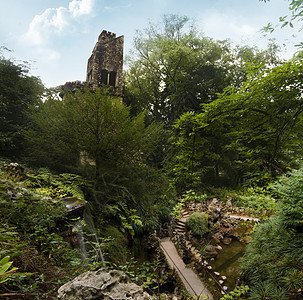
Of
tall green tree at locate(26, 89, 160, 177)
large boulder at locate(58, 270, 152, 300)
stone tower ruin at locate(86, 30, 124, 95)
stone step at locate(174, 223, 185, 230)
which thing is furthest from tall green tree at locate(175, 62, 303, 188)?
stone tower ruin at locate(86, 30, 124, 95)

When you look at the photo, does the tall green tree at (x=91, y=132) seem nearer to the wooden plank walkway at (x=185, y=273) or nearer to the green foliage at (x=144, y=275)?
the green foliage at (x=144, y=275)

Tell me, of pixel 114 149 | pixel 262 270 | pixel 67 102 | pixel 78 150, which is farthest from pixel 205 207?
pixel 67 102

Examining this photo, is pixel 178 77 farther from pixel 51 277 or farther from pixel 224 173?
pixel 51 277

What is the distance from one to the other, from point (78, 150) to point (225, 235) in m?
7.08

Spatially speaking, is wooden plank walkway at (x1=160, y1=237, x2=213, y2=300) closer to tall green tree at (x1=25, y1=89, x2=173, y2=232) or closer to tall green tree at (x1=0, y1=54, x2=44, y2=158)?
tall green tree at (x1=25, y1=89, x2=173, y2=232)

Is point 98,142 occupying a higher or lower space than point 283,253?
higher

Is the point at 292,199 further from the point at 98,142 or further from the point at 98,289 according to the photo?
the point at 98,142

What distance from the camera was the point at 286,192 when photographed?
335cm


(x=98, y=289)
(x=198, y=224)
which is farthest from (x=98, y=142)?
(x=198, y=224)

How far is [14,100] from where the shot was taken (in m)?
8.50

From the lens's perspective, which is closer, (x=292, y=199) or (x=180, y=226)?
(x=292, y=199)

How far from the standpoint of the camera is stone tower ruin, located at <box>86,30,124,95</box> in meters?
11.7

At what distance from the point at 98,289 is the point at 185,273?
5877 mm

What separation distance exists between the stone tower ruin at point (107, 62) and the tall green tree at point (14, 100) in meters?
3.70
